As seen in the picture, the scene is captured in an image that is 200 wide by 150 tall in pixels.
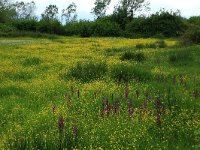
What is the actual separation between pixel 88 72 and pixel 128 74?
166 cm

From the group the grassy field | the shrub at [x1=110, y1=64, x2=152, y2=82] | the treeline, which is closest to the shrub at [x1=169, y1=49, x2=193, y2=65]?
the shrub at [x1=110, y1=64, x2=152, y2=82]

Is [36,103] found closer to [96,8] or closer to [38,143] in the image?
[38,143]

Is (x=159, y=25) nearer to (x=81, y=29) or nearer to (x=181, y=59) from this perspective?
(x=81, y=29)

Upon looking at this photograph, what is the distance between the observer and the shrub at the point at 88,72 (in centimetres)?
1420

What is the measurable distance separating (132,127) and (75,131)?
4.25 ft

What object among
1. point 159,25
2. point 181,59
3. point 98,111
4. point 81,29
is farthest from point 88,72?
point 81,29

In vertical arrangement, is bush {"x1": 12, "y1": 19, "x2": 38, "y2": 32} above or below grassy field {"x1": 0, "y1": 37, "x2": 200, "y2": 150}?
above

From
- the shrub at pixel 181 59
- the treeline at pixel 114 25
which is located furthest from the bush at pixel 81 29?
the shrub at pixel 181 59

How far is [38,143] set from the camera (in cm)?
685

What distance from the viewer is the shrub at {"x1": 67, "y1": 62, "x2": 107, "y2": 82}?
14204 millimetres

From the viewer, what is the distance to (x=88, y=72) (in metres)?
14.6

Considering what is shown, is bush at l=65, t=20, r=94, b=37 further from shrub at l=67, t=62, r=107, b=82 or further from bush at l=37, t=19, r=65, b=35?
shrub at l=67, t=62, r=107, b=82

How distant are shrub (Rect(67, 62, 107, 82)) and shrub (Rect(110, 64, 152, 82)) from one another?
54 cm

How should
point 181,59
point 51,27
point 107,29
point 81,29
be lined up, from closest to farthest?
Answer: point 181,59 < point 107,29 < point 81,29 < point 51,27
